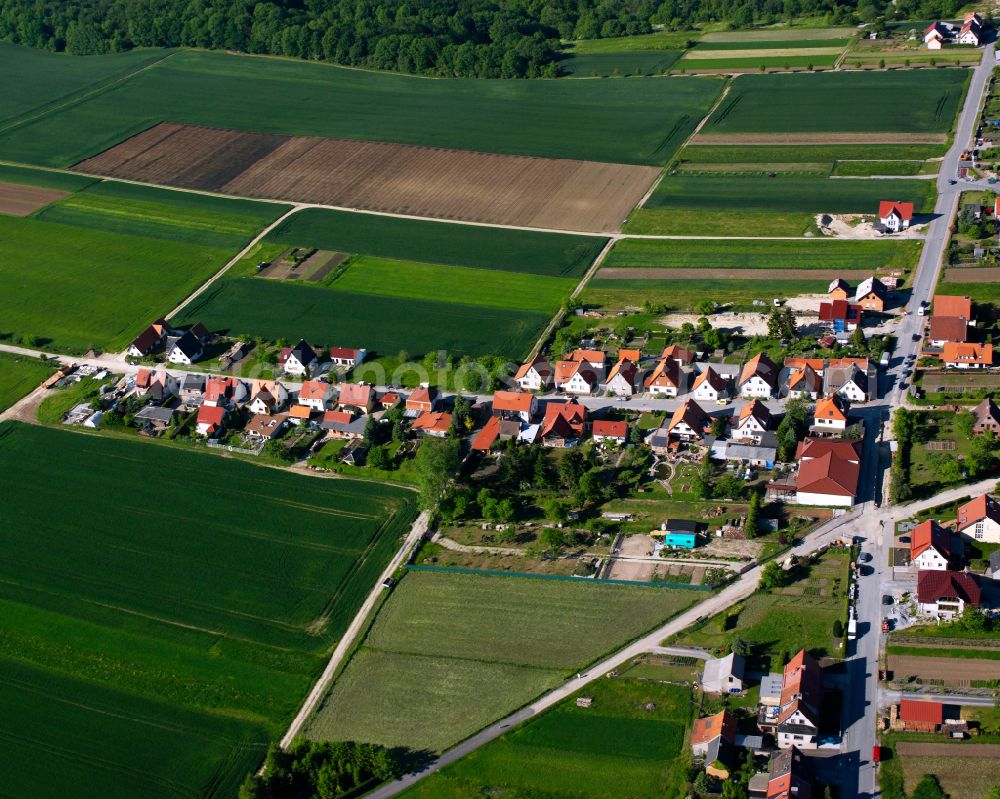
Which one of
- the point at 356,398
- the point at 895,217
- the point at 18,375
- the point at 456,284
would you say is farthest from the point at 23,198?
the point at 895,217

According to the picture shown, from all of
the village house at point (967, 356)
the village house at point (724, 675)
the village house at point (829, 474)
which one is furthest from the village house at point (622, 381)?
the village house at point (724, 675)

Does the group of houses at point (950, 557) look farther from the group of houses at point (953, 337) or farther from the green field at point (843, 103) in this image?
the green field at point (843, 103)

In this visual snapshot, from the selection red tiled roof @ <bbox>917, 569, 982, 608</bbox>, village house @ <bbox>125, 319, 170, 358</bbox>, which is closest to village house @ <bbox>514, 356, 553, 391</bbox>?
village house @ <bbox>125, 319, 170, 358</bbox>

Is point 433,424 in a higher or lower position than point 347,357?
lower

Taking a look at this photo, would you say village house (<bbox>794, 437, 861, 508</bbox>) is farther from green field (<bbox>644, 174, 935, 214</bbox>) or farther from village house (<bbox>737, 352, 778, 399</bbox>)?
green field (<bbox>644, 174, 935, 214</bbox>)

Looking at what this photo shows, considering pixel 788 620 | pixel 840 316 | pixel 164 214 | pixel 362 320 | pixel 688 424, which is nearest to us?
A: pixel 788 620

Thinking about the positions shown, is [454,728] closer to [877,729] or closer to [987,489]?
[877,729]

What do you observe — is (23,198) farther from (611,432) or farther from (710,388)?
(710,388)
